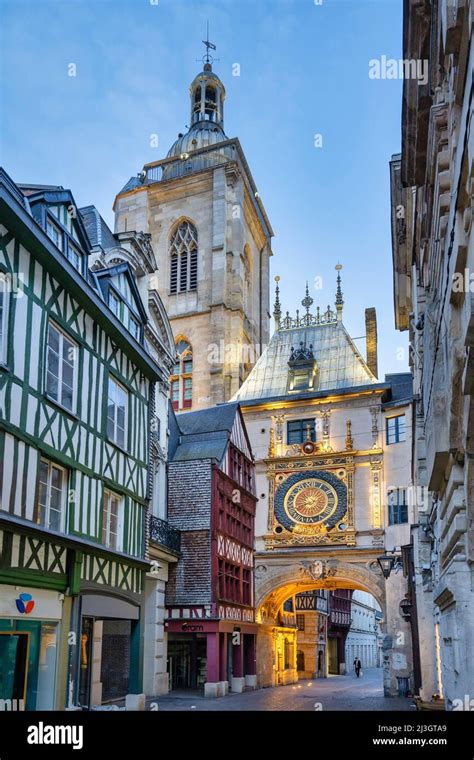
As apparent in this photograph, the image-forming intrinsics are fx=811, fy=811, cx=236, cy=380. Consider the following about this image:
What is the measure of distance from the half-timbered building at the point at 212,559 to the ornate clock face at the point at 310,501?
250 cm

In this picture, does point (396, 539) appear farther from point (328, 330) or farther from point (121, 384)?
point (121, 384)

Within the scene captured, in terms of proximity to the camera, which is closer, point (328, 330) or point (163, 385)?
point (163, 385)

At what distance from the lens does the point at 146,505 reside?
57.6 ft

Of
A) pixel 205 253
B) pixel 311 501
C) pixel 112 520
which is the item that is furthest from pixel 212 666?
pixel 205 253

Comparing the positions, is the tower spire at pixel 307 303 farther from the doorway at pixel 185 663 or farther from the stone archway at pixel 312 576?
the doorway at pixel 185 663

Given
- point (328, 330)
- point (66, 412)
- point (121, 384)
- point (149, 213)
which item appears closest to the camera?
point (66, 412)

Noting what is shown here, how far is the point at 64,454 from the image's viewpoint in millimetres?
13156

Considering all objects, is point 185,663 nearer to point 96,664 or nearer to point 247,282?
point 96,664

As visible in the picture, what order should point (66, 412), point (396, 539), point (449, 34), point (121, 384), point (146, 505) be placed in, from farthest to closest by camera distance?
point (396, 539) < point (146, 505) < point (121, 384) < point (66, 412) < point (449, 34)

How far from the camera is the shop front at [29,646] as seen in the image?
1105cm

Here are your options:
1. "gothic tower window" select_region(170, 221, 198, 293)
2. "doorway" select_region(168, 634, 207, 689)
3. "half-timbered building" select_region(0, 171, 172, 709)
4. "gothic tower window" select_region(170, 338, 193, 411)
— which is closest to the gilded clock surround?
"doorway" select_region(168, 634, 207, 689)

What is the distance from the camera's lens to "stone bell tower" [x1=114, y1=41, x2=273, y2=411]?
43594 mm
